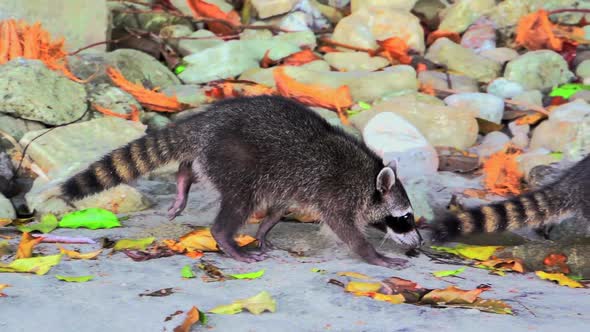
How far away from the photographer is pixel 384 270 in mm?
5293

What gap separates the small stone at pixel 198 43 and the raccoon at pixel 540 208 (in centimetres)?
460

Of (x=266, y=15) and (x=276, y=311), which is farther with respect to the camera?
(x=266, y=15)

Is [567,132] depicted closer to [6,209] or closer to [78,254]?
[78,254]

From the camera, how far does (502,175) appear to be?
24.3 ft

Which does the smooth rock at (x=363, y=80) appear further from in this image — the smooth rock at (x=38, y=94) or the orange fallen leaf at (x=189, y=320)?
the orange fallen leaf at (x=189, y=320)

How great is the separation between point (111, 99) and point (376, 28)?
344cm

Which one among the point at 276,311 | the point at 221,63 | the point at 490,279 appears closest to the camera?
the point at 276,311

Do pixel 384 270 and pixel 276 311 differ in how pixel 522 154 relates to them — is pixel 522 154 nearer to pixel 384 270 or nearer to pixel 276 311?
pixel 384 270

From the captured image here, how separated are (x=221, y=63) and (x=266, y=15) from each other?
4.83 feet

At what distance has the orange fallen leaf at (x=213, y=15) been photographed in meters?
10.4

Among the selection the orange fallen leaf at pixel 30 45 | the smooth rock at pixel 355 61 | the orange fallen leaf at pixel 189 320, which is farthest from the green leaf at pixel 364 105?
the orange fallen leaf at pixel 189 320

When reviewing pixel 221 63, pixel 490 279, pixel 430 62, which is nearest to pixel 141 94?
pixel 221 63

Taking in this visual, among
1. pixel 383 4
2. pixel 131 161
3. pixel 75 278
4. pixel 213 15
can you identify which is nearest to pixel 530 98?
pixel 383 4

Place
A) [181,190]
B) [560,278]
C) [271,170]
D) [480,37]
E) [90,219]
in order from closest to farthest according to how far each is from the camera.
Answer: [560,278], [271,170], [90,219], [181,190], [480,37]
